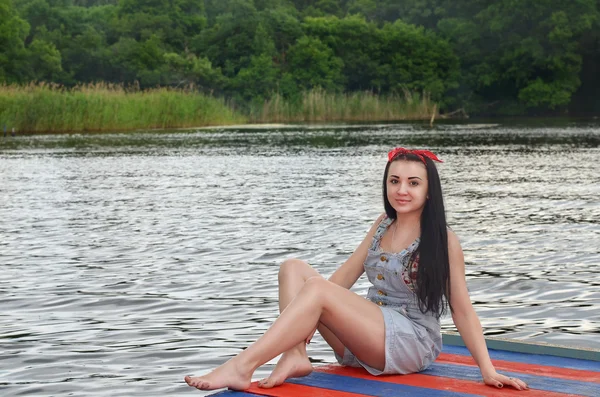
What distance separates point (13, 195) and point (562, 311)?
1145 cm

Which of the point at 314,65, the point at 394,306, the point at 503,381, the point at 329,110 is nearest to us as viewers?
the point at 503,381

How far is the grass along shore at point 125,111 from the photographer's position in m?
41.2

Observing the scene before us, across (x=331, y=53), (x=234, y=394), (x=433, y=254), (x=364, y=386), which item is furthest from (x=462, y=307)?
(x=331, y=53)

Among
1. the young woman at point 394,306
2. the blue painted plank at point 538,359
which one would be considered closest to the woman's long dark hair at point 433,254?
the young woman at point 394,306

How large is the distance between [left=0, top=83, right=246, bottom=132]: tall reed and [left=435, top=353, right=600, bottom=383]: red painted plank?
121ft

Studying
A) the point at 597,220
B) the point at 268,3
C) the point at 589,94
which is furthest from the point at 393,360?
the point at 268,3

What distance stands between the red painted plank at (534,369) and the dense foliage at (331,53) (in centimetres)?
5898

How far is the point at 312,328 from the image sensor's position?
4.82 m

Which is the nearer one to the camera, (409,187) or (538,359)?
(409,187)

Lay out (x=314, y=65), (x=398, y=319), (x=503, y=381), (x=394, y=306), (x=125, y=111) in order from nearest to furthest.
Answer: (x=503, y=381)
(x=398, y=319)
(x=394, y=306)
(x=125, y=111)
(x=314, y=65)

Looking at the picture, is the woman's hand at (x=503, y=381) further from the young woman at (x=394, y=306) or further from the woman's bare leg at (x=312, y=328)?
the woman's bare leg at (x=312, y=328)

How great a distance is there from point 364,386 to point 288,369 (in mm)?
327

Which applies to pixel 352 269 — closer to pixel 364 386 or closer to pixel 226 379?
pixel 364 386

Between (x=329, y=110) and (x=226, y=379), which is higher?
(x=226, y=379)
